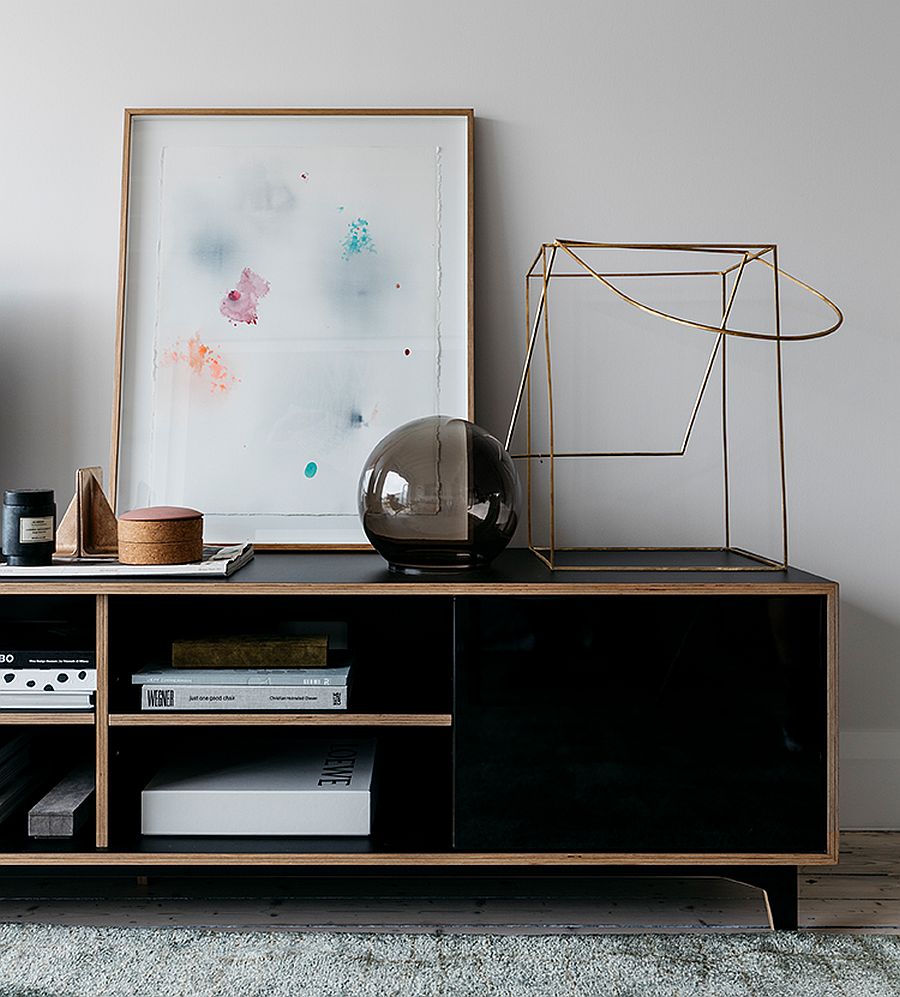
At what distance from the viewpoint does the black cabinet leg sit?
156 cm

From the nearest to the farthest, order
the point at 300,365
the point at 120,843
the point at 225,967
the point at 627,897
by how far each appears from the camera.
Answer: the point at 225,967 → the point at 120,843 → the point at 627,897 → the point at 300,365

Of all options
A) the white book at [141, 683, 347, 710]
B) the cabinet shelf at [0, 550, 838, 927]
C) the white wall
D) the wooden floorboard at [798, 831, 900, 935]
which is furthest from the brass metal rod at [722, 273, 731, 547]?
the white book at [141, 683, 347, 710]

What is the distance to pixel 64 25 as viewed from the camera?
197cm

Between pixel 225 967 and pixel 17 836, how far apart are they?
43cm

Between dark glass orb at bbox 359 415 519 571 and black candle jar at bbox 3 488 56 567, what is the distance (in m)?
0.53

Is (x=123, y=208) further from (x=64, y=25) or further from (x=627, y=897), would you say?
(x=627, y=897)

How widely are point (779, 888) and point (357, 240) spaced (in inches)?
54.8

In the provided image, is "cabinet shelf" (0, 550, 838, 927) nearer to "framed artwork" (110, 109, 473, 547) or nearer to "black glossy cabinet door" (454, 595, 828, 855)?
"black glossy cabinet door" (454, 595, 828, 855)

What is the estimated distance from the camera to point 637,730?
1.53 m

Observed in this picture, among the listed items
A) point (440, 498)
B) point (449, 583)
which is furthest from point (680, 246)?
point (449, 583)

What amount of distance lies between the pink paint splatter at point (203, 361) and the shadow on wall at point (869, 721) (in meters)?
Result: 1.34

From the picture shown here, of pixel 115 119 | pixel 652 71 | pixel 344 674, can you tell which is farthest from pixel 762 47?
pixel 344 674

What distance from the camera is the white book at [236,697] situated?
155 centimetres

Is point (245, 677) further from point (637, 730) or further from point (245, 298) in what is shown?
point (245, 298)
